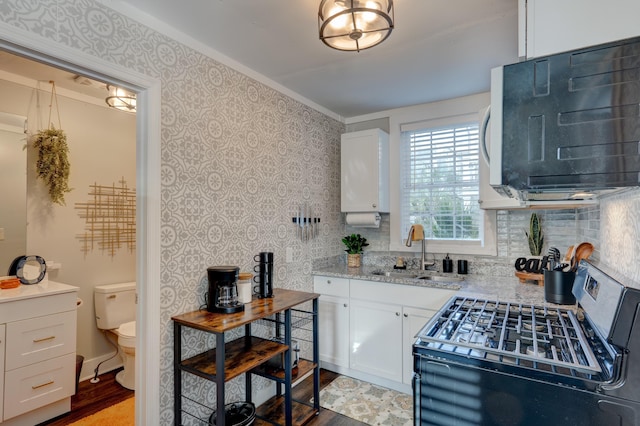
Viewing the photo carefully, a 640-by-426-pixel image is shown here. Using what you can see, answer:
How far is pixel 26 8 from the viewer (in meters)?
1.35

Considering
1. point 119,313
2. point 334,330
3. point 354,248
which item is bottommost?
point 334,330

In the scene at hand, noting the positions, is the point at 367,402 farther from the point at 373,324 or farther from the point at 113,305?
the point at 113,305

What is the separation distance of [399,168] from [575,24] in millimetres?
2342

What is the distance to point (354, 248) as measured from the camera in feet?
10.8

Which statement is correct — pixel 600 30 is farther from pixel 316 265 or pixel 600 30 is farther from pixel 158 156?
pixel 316 265

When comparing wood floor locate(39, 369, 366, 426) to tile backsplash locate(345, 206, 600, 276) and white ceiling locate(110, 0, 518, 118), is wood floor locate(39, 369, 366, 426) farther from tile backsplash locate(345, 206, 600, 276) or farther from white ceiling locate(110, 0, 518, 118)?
white ceiling locate(110, 0, 518, 118)

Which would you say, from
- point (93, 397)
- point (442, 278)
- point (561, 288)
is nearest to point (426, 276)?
point (442, 278)

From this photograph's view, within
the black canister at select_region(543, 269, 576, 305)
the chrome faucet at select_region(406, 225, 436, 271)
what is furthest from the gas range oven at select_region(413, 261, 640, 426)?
the chrome faucet at select_region(406, 225, 436, 271)

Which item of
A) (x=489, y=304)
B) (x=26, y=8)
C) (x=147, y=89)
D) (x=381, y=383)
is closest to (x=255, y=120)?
(x=147, y=89)

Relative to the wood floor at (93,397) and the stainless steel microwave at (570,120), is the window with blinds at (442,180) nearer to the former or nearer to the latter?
the stainless steel microwave at (570,120)

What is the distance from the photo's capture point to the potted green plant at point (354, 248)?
10.7ft

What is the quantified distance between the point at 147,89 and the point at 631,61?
1965mm

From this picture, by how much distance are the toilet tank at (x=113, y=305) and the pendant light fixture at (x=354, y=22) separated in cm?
281

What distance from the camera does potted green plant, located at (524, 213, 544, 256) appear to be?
8.36 ft
